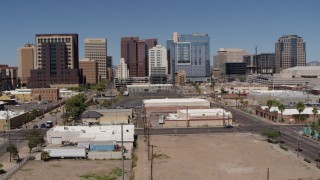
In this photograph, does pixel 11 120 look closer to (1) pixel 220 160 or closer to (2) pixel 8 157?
(2) pixel 8 157

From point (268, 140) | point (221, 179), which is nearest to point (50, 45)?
point (268, 140)

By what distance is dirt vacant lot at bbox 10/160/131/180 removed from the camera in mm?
45844

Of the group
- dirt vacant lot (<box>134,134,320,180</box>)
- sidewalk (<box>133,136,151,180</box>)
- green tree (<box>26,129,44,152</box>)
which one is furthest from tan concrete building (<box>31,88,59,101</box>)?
sidewalk (<box>133,136,151,180</box>)

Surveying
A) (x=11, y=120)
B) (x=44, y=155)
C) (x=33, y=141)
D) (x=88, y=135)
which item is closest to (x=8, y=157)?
(x=33, y=141)

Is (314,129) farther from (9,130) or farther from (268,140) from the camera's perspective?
(9,130)

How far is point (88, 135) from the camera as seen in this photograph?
211ft

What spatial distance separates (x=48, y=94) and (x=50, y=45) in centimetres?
5091

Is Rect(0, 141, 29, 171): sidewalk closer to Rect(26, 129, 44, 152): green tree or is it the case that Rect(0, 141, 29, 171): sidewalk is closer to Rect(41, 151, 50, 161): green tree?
Rect(26, 129, 44, 152): green tree

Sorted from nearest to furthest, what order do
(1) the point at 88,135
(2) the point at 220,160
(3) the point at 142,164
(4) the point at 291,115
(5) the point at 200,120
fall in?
1. (3) the point at 142,164
2. (2) the point at 220,160
3. (1) the point at 88,135
4. (5) the point at 200,120
5. (4) the point at 291,115

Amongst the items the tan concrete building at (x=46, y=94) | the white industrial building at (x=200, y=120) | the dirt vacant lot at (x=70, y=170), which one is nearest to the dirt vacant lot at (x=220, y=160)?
the dirt vacant lot at (x=70, y=170)

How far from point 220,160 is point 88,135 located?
21.7 meters

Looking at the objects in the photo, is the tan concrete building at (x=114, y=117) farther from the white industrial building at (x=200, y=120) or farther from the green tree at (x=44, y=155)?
the green tree at (x=44, y=155)

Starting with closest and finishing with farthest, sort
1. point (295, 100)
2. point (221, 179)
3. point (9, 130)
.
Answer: point (221, 179) < point (9, 130) < point (295, 100)

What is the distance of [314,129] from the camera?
223 ft
